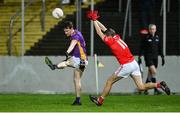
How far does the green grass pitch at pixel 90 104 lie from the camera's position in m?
17.9

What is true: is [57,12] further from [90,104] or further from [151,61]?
[90,104]

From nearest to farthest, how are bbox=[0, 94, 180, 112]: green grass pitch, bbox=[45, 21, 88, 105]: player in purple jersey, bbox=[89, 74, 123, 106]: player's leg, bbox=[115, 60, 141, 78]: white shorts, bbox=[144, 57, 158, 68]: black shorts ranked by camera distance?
bbox=[0, 94, 180, 112]: green grass pitch < bbox=[115, 60, 141, 78]: white shorts < bbox=[89, 74, 123, 106]: player's leg < bbox=[45, 21, 88, 105]: player in purple jersey < bbox=[144, 57, 158, 68]: black shorts

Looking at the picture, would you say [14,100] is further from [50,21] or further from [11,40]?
[50,21]

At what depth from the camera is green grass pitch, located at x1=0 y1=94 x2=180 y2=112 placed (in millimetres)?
→ 17938

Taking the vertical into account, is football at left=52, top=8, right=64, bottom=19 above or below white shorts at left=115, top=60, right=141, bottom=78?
above

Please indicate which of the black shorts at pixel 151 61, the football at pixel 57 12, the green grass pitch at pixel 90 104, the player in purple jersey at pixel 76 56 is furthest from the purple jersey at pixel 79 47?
the black shorts at pixel 151 61

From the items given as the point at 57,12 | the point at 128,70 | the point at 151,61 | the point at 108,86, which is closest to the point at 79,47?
the point at 108,86

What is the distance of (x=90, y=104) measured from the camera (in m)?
19.8

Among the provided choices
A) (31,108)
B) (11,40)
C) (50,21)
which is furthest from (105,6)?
(31,108)

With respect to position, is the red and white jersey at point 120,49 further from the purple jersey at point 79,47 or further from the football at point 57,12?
the football at point 57,12

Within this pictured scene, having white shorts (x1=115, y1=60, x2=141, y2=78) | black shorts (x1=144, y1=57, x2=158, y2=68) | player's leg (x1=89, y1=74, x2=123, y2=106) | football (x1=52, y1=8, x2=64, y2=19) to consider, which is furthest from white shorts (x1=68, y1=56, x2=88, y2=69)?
black shorts (x1=144, y1=57, x2=158, y2=68)

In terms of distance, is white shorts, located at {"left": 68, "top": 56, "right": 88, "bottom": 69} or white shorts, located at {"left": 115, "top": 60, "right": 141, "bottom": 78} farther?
white shorts, located at {"left": 68, "top": 56, "right": 88, "bottom": 69}

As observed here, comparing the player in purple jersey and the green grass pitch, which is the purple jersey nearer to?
the player in purple jersey

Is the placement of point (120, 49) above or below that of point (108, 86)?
above
